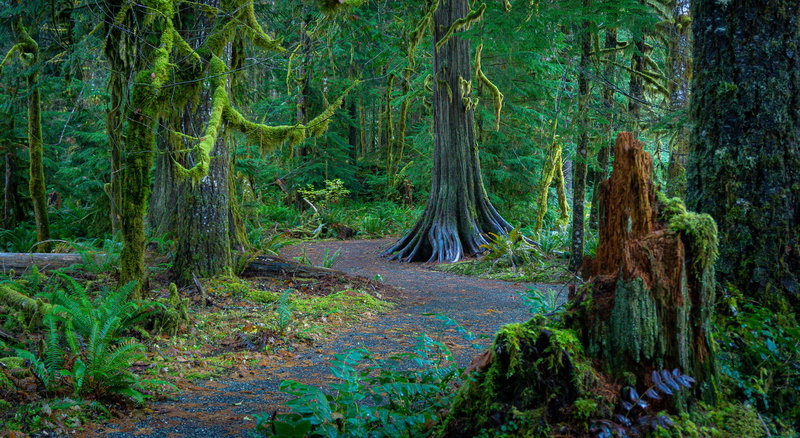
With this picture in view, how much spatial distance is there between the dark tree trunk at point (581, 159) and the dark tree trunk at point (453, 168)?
3.72 meters

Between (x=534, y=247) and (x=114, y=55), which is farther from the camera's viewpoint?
(x=534, y=247)

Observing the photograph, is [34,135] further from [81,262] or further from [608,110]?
[608,110]

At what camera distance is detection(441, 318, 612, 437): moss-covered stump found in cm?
232

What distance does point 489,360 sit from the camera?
2.66m

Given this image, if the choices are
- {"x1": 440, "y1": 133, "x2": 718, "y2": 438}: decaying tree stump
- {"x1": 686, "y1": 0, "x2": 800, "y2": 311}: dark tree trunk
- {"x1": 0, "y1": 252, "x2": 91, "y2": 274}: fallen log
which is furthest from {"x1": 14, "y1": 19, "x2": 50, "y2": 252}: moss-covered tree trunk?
{"x1": 686, "y1": 0, "x2": 800, "y2": 311}: dark tree trunk

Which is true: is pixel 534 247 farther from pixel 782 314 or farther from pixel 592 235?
pixel 782 314

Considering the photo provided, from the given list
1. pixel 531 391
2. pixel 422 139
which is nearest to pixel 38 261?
pixel 531 391

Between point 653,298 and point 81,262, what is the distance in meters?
8.28

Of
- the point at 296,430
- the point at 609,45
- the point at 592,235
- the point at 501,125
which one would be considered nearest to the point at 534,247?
the point at 592,235

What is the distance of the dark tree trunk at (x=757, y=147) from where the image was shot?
3305mm

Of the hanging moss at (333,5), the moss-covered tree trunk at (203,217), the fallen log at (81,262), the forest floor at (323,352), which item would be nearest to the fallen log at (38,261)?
the fallen log at (81,262)

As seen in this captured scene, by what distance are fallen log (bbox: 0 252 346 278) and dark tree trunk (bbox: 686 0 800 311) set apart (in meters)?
6.34

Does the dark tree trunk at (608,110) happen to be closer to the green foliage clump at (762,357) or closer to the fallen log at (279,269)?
the fallen log at (279,269)

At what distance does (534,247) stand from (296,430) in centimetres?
988
